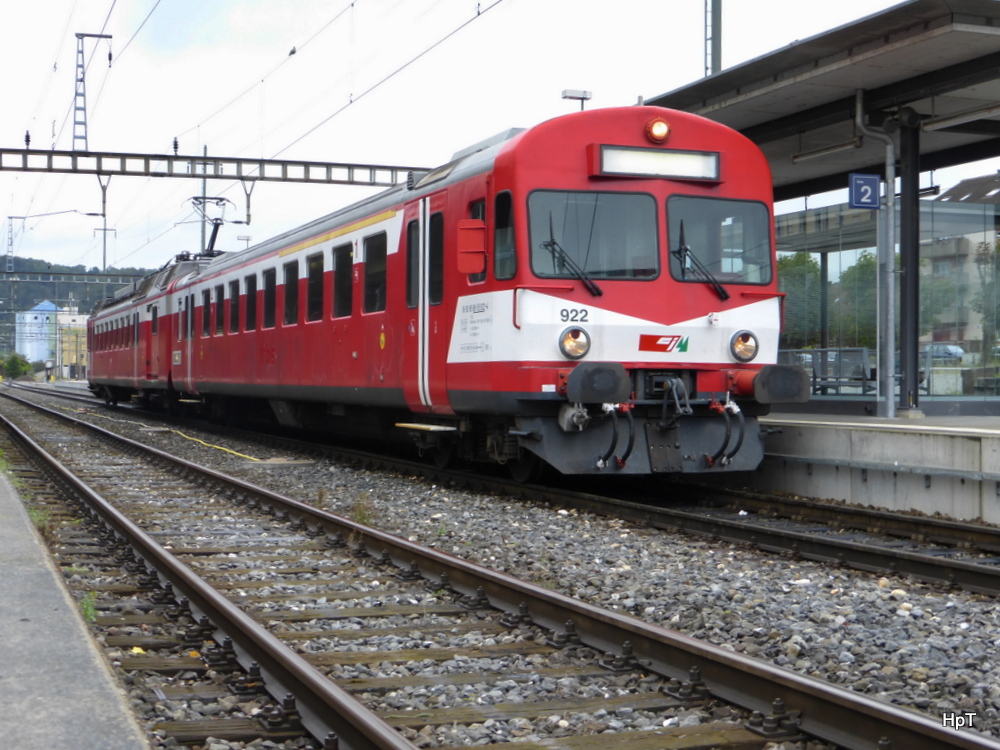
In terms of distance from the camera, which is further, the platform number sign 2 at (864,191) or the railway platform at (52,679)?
the platform number sign 2 at (864,191)

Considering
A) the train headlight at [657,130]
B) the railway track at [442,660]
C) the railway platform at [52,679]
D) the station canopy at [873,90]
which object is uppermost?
the station canopy at [873,90]

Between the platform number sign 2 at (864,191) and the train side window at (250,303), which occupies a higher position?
the platform number sign 2 at (864,191)

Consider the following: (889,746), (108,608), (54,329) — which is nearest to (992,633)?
(889,746)

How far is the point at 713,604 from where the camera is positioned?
231 inches

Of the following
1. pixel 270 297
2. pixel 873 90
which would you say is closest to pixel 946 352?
pixel 873 90

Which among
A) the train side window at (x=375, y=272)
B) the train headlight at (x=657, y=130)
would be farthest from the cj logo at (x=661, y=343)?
the train side window at (x=375, y=272)

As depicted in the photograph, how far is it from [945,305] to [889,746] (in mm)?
13222

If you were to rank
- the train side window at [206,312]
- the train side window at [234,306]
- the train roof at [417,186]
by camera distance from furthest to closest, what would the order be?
1. the train side window at [206,312]
2. the train side window at [234,306]
3. the train roof at [417,186]

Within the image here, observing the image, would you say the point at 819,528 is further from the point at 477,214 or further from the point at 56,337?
the point at 56,337

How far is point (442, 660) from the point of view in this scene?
4941 mm

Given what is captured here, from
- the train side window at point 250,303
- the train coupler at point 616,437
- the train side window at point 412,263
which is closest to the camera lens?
the train coupler at point 616,437

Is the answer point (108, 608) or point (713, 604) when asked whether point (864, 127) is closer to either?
point (713, 604)

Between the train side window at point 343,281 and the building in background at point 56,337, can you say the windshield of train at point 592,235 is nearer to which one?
the train side window at point 343,281

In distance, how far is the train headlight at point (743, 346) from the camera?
10195 millimetres
